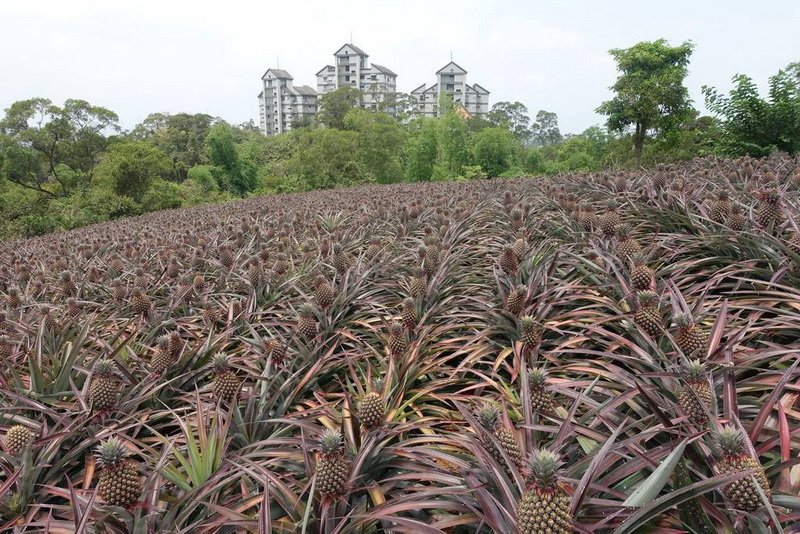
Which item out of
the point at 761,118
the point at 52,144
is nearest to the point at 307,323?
the point at 761,118

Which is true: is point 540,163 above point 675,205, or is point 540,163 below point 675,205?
above

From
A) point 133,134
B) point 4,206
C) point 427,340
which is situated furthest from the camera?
point 133,134

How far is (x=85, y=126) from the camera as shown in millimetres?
23922

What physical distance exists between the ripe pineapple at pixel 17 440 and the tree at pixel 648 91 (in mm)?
21632

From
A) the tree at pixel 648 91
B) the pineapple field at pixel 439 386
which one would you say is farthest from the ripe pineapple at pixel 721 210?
the tree at pixel 648 91

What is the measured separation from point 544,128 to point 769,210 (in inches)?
3303

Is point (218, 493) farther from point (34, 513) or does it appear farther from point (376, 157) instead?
point (376, 157)

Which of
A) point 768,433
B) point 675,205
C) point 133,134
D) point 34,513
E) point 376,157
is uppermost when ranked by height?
point 133,134

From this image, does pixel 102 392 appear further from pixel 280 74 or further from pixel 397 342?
pixel 280 74

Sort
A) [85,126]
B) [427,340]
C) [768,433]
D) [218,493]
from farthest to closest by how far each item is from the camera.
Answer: [85,126] → [427,340] → [218,493] → [768,433]

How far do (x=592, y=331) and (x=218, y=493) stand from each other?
1661mm

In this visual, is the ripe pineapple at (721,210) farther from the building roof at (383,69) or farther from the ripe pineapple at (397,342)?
the building roof at (383,69)

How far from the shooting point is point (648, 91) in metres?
20.5

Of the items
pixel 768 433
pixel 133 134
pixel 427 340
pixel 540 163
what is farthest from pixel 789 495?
pixel 133 134
